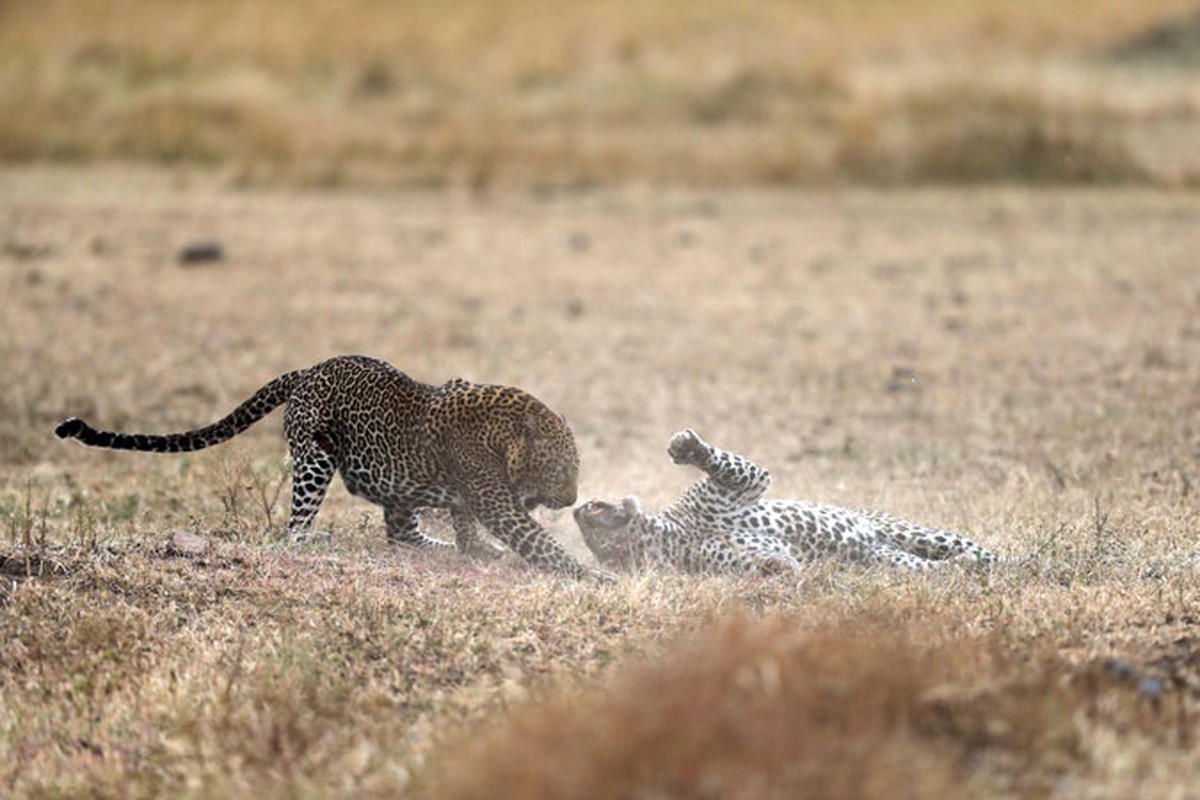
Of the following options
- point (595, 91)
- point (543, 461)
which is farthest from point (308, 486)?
point (595, 91)

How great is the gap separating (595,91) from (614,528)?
21369 millimetres

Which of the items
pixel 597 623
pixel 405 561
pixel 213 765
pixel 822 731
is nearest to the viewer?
pixel 822 731

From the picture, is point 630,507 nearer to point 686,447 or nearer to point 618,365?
point 686,447

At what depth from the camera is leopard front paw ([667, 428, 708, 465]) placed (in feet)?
26.3

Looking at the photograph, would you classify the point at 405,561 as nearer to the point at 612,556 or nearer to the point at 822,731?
the point at 612,556

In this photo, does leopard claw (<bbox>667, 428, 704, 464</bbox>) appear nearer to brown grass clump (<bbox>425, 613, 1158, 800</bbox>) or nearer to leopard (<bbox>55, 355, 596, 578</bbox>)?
leopard (<bbox>55, 355, 596, 578</bbox>)

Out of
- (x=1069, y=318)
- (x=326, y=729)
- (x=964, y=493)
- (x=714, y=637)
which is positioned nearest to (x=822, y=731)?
(x=714, y=637)

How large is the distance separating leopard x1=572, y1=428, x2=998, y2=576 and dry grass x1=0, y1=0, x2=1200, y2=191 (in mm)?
16568

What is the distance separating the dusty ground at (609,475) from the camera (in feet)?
17.4

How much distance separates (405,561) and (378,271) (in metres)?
10.8

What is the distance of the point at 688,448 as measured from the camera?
808 cm

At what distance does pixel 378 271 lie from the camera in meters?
18.2

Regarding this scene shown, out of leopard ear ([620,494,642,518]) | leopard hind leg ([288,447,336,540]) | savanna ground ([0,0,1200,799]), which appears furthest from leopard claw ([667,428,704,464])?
leopard hind leg ([288,447,336,540])

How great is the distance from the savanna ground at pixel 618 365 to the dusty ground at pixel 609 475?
30 millimetres
